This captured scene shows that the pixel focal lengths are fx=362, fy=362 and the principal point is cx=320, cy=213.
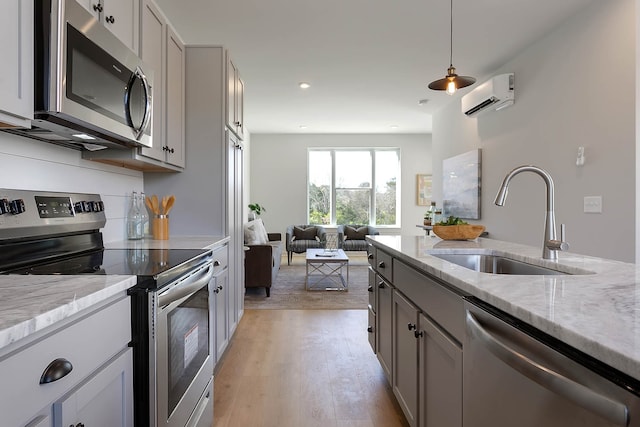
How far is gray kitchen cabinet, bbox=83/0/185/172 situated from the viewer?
1920mm

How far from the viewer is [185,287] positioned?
1.44 m

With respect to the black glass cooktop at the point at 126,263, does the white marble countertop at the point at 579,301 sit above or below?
above

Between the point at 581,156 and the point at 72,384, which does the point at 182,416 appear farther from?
the point at 581,156

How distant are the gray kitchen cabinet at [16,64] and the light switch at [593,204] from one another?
3.49 meters

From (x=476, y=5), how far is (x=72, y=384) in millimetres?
3388

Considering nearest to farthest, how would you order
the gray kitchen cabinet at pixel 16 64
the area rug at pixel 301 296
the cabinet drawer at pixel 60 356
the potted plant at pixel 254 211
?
the cabinet drawer at pixel 60 356
the gray kitchen cabinet at pixel 16 64
the area rug at pixel 301 296
the potted plant at pixel 254 211

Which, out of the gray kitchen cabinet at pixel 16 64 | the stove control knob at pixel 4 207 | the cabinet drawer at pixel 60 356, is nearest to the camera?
the cabinet drawer at pixel 60 356

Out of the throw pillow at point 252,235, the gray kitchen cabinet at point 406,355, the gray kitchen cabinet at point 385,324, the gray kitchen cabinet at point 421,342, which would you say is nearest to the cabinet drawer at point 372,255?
the gray kitchen cabinet at point 385,324

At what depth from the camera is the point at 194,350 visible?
5.28ft

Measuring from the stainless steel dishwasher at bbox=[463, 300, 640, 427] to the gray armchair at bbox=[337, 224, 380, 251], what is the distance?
5.58 meters

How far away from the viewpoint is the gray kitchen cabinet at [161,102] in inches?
75.6

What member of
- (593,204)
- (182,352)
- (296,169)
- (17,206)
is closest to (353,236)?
(296,169)

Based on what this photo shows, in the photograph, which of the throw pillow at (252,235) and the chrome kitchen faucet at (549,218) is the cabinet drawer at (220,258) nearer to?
the chrome kitchen faucet at (549,218)

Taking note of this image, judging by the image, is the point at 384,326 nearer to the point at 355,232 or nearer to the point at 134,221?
the point at 134,221
